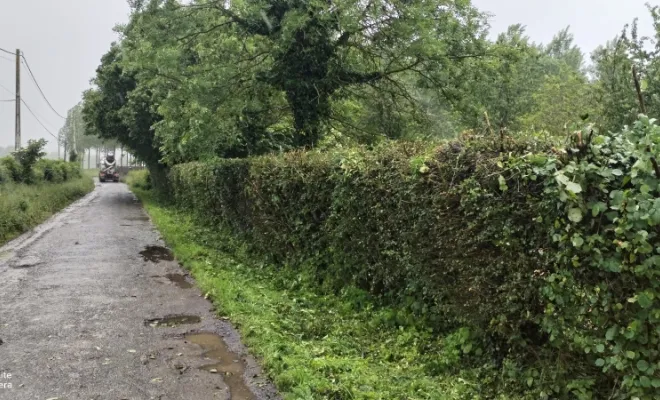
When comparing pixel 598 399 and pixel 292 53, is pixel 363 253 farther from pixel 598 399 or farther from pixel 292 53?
pixel 292 53

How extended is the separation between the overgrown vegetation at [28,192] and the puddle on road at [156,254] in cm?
417

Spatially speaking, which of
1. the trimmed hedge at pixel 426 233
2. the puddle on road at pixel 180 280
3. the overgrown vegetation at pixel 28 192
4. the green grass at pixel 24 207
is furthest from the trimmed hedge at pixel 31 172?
the trimmed hedge at pixel 426 233

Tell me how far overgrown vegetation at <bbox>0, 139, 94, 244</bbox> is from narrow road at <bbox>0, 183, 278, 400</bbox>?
15.8 feet

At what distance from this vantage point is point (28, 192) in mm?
20203

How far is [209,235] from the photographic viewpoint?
13.1 m

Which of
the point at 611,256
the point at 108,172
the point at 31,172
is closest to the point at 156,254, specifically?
the point at 611,256

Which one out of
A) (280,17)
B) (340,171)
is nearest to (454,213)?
(340,171)

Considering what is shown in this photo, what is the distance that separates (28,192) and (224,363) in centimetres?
1896

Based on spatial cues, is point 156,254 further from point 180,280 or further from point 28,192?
point 28,192

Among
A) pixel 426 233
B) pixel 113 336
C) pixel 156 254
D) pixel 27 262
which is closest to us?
pixel 426 233

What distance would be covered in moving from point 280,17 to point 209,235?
5756mm

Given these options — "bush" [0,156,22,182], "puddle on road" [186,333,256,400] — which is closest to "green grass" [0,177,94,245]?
"bush" [0,156,22,182]

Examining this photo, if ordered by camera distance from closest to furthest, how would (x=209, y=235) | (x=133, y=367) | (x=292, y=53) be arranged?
1. (x=133, y=367)
2. (x=292, y=53)
3. (x=209, y=235)

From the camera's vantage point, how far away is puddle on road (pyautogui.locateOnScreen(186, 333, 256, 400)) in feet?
14.4
